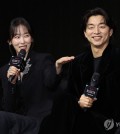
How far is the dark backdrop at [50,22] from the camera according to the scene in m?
4.63

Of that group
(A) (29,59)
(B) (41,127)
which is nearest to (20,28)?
(A) (29,59)

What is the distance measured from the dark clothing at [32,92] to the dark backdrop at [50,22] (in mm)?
1807

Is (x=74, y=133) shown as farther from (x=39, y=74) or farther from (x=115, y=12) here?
(x=115, y=12)

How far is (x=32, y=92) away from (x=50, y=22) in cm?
204

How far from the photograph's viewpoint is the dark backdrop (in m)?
4.63

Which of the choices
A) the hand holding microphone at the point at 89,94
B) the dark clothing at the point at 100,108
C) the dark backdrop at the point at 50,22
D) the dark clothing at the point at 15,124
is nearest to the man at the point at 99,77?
A: the dark clothing at the point at 100,108

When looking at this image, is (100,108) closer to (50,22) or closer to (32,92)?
(32,92)

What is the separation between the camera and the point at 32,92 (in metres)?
2.81

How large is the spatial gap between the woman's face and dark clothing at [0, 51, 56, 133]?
0.08 meters

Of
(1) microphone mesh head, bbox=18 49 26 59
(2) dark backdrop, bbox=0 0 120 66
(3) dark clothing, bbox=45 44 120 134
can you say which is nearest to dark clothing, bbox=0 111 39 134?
(3) dark clothing, bbox=45 44 120 134

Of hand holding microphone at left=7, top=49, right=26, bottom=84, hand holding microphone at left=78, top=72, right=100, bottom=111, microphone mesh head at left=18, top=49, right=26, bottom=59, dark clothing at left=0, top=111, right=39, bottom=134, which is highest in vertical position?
microphone mesh head at left=18, top=49, right=26, bottom=59

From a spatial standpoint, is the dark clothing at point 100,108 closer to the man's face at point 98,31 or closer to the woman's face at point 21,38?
the man's face at point 98,31

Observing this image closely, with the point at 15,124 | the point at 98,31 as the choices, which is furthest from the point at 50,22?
the point at 15,124

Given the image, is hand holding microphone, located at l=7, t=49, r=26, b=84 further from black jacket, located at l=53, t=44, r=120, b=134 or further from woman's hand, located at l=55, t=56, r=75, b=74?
black jacket, located at l=53, t=44, r=120, b=134
